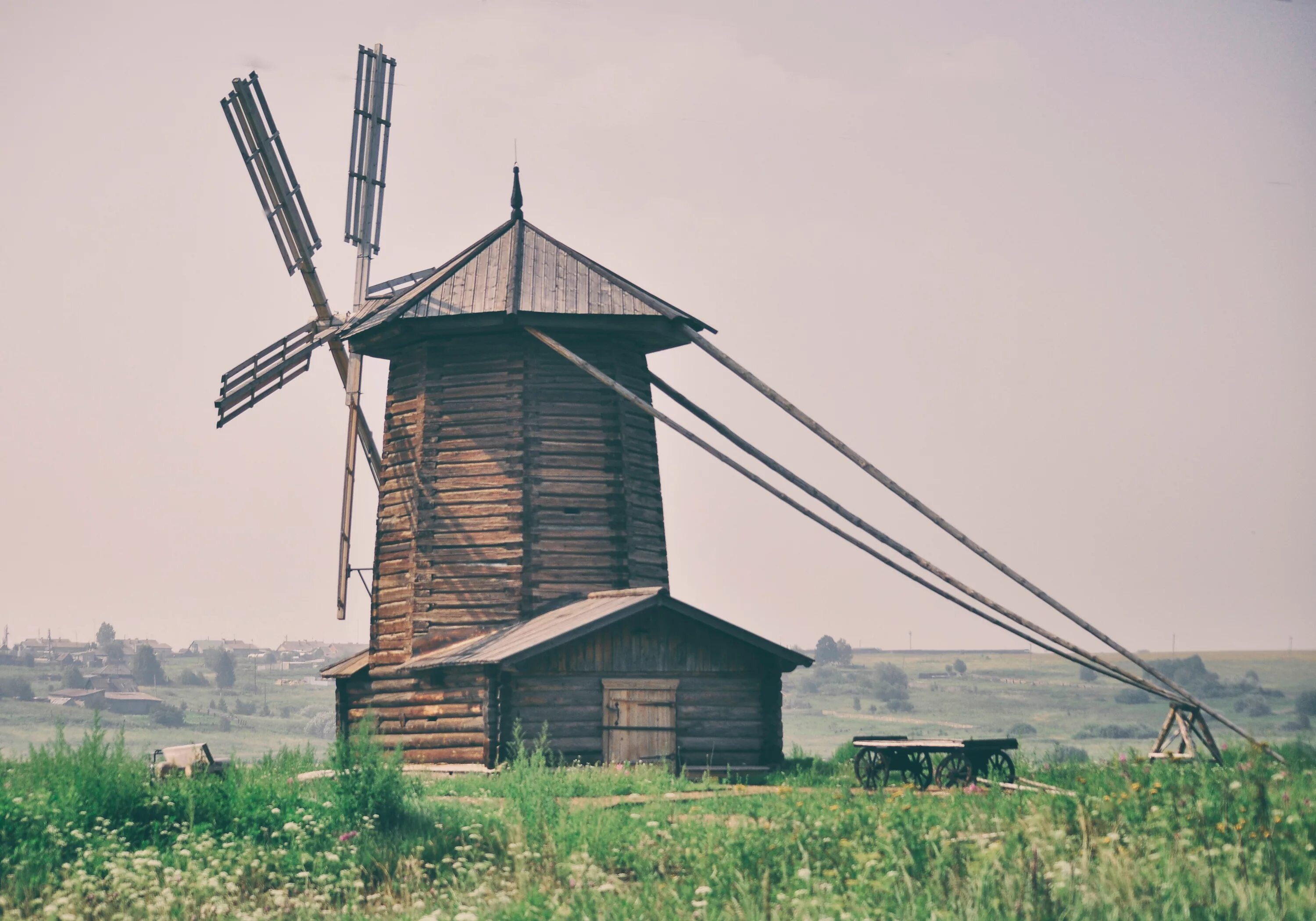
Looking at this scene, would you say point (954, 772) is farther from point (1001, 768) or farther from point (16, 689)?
point (16, 689)

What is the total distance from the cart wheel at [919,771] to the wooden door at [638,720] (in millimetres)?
3669

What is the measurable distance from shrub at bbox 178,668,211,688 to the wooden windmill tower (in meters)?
116

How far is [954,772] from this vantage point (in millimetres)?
18844

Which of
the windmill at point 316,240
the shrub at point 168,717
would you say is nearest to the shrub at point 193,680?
the shrub at point 168,717

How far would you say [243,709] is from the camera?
115812mm

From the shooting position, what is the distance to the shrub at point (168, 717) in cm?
9938

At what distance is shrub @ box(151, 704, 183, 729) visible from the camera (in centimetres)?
9938

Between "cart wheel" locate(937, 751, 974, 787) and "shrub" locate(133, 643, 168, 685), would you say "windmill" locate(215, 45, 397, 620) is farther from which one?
"shrub" locate(133, 643, 168, 685)

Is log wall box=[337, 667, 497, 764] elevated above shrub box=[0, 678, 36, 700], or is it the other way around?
shrub box=[0, 678, 36, 700]

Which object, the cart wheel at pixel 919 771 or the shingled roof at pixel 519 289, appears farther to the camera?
the shingled roof at pixel 519 289

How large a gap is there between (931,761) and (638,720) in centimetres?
436

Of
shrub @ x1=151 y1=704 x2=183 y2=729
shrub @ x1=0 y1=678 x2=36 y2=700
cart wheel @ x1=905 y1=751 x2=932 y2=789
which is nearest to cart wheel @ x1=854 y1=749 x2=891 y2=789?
cart wheel @ x1=905 y1=751 x2=932 y2=789

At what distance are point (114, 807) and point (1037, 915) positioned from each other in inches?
364

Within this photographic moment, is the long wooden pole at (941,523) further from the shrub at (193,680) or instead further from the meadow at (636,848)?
the shrub at (193,680)
